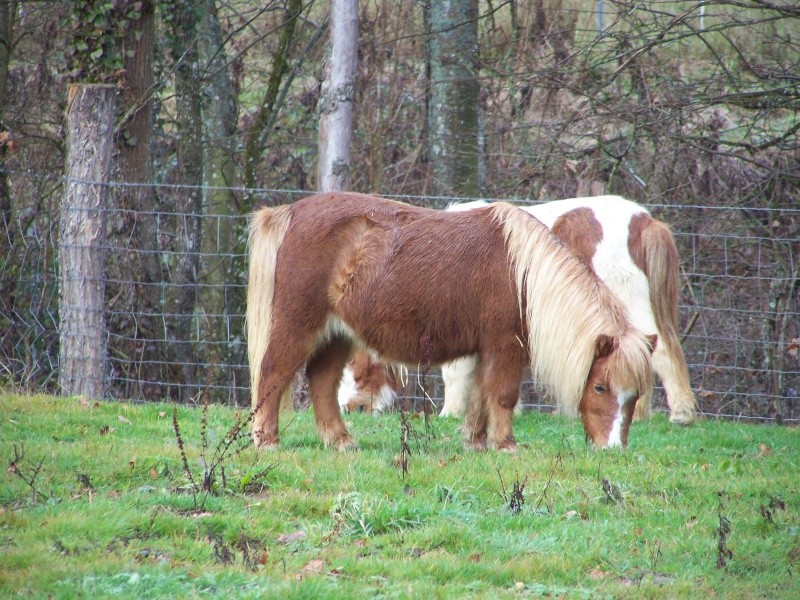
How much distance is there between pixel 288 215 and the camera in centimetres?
632

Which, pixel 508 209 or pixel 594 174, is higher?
pixel 594 174

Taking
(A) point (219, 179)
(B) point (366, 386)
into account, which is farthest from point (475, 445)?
(A) point (219, 179)

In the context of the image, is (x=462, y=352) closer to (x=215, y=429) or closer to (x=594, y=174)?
(x=215, y=429)

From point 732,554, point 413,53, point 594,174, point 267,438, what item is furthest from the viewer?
point 413,53

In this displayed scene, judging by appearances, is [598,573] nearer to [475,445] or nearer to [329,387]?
[475,445]

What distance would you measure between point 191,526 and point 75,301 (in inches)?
167

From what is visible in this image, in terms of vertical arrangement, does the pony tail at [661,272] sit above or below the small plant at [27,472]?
above

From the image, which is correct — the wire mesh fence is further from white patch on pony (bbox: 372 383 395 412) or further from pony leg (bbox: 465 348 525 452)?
pony leg (bbox: 465 348 525 452)

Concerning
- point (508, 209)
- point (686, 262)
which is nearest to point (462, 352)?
point (508, 209)

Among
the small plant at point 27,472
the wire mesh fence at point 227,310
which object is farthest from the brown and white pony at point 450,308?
the wire mesh fence at point 227,310

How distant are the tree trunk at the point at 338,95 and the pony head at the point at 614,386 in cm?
342

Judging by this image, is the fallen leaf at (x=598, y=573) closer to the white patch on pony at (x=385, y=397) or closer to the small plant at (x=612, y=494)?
the small plant at (x=612, y=494)

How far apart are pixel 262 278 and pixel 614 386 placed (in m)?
2.43

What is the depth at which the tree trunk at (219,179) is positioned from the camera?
1201 cm
